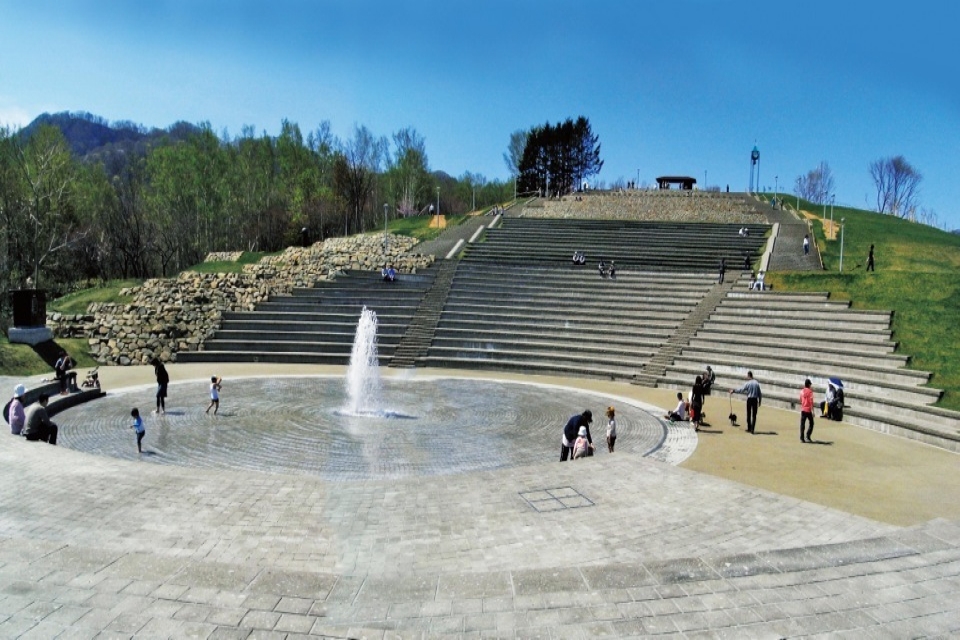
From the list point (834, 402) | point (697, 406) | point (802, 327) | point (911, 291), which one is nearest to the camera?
point (697, 406)

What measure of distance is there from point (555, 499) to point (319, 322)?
20.5 metres

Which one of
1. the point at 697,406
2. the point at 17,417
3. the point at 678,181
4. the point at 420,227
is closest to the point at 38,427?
the point at 17,417

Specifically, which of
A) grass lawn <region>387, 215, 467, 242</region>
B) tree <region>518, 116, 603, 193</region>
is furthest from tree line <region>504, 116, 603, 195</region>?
grass lawn <region>387, 215, 467, 242</region>

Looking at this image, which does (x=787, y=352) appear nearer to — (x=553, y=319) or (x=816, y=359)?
(x=816, y=359)

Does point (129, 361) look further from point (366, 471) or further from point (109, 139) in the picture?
point (109, 139)

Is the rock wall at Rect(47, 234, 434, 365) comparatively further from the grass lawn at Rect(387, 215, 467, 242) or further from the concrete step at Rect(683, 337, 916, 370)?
the concrete step at Rect(683, 337, 916, 370)

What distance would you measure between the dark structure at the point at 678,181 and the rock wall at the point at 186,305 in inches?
1778

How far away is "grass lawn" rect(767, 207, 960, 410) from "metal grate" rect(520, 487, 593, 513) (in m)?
12.1

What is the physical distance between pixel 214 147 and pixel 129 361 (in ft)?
127

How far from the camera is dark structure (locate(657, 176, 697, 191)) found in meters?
71.0

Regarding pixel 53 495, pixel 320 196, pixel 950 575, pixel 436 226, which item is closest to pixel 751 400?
pixel 950 575

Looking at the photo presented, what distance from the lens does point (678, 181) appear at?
7106cm

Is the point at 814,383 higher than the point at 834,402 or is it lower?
higher

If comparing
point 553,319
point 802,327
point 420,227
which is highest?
point 420,227
